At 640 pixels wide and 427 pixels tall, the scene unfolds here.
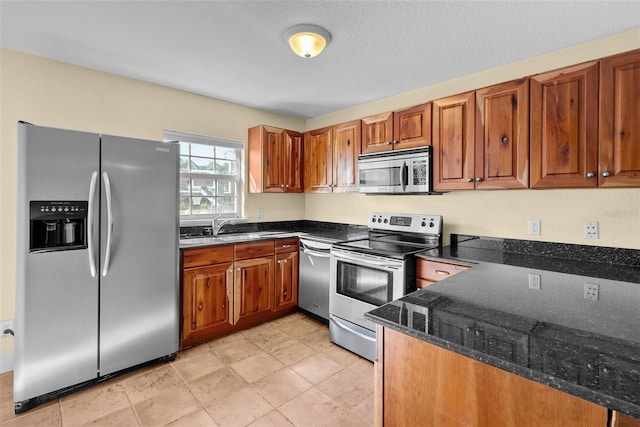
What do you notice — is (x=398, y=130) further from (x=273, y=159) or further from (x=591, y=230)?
(x=591, y=230)

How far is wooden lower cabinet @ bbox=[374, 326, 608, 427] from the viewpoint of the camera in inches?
30.3

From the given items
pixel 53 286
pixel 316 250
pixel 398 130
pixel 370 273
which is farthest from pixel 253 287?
pixel 398 130

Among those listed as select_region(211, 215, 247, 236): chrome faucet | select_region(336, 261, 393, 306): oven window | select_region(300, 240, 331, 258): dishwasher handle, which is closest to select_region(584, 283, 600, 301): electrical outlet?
select_region(336, 261, 393, 306): oven window

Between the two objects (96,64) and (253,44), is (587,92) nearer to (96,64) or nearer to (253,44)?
(253,44)

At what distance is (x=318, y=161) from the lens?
380 cm

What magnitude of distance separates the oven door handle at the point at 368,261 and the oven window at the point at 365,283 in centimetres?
4

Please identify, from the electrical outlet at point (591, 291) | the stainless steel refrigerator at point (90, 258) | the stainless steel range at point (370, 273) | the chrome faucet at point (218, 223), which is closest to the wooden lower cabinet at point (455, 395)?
the electrical outlet at point (591, 291)

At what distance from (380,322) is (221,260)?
2224 millimetres

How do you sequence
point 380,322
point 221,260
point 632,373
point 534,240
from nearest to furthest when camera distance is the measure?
1. point 632,373
2. point 380,322
3. point 534,240
4. point 221,260

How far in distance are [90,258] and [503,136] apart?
10.1 feet

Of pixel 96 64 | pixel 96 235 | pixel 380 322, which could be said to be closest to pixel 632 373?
pixel 380 322

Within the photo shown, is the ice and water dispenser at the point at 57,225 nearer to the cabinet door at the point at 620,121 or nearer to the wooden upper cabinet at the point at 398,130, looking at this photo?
the wooden upper cabinet at the point at 398,130

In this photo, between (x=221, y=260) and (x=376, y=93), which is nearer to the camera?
(x=221, y=260)

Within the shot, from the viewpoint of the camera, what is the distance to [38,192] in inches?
78.1
